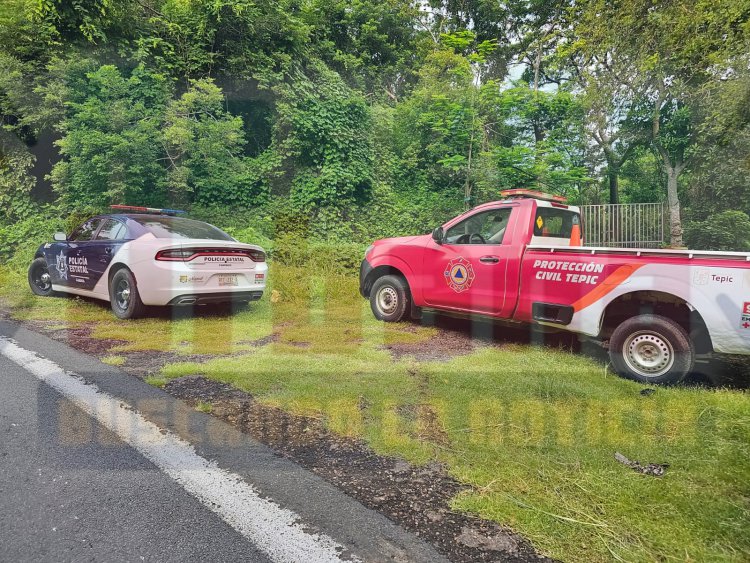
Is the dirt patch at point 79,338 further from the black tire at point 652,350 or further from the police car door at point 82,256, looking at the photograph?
the black tire at point 652,350

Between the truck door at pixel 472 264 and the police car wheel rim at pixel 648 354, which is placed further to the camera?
the truck door at pixel 472 264

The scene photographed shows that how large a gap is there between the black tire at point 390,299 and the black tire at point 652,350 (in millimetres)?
2901

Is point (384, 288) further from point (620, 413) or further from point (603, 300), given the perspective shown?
point (620, 413)

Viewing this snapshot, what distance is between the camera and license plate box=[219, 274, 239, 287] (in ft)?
22.0

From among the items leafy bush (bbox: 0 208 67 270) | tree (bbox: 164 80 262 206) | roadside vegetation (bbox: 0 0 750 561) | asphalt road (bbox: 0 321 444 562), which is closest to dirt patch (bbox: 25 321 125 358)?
roadside vegetation (bbox: 0 0 750 561)

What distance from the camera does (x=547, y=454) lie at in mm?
2895

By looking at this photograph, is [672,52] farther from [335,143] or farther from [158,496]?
[158,496]

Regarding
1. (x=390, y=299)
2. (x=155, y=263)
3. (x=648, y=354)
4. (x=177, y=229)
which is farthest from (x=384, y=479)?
(x=177, y=229)

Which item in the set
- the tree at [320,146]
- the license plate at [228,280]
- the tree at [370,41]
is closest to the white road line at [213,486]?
the license plate at [228,280]

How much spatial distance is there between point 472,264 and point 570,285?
50.1 inches

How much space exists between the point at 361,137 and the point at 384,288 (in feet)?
31.6

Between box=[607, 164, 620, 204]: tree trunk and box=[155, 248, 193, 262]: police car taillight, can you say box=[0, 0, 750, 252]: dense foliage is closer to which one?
box=[607, 164, 620, 204]: tree trunk

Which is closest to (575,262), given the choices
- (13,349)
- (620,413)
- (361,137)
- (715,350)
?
(715,350)

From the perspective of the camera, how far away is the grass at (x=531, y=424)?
7.24 feet
